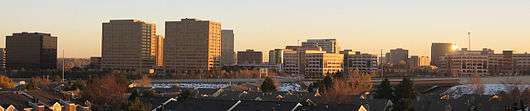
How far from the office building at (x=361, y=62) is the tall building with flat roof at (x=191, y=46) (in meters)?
25.6

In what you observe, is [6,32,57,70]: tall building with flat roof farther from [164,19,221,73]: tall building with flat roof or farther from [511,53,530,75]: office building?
[511,53,530,75]: office building

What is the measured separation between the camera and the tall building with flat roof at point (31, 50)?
417 feet

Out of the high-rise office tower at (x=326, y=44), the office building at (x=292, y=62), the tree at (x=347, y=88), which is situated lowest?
the tree at (x=347, y=88)

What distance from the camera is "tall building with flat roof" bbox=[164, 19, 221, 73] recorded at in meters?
134

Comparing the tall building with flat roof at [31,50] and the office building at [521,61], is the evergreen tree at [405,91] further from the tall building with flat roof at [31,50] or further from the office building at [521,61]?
the office building at [521,61]


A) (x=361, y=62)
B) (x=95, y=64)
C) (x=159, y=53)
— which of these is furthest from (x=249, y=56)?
(x=361, y=62)

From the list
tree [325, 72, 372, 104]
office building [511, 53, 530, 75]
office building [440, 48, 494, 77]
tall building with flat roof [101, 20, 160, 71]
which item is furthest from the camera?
tall building with flat roof [101, 20, 160, 71]

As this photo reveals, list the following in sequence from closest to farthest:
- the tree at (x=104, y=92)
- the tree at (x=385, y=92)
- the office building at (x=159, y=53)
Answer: the tree at (x=104, y=92) < the tree at (x=385, y=92) < the office building at (x=159, y=53)

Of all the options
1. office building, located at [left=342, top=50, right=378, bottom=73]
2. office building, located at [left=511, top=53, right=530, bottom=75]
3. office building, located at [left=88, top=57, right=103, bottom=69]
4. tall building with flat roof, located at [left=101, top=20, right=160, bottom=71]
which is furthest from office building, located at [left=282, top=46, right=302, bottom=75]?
office building, located at [left=511, top=53, right=530, bottom=75]

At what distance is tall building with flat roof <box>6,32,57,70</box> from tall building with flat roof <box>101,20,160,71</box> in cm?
1107

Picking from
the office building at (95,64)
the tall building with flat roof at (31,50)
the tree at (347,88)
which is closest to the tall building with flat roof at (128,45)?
the office building at (95,64)

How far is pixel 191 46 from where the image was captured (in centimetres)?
13775

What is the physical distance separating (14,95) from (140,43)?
108862 millimetres

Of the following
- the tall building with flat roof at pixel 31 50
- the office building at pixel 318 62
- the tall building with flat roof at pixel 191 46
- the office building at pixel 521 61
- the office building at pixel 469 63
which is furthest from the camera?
the office building at pixel 521 61
